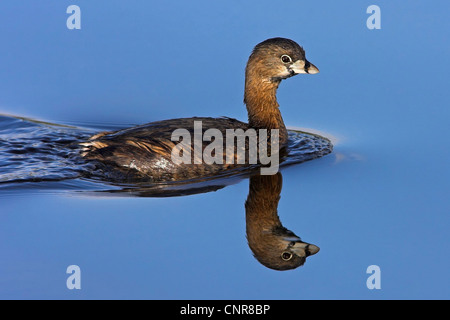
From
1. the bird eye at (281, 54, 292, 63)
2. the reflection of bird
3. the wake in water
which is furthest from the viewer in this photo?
the bird eye at (281, 54, 292, 63)

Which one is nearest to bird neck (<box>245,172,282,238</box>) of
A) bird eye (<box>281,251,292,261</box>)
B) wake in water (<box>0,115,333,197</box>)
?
wake in water (<box>0,115,333,197</box>)

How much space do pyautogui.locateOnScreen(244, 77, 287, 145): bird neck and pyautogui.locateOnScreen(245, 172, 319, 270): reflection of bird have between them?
114 centimetres

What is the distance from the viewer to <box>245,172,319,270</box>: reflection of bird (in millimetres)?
8969

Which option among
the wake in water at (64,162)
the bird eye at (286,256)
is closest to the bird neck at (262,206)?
the wake in water at (64,162)

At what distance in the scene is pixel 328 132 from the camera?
39.6 feet

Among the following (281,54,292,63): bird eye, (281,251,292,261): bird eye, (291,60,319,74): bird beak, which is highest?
(281,54,292,63): bird eye

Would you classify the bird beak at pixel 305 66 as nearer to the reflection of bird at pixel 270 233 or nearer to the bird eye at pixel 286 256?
the reflection of bird at pixel 270 233

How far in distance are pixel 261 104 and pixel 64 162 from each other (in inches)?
111

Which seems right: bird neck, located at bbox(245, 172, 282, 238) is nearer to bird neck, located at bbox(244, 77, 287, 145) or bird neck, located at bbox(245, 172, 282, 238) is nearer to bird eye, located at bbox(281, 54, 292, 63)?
bird neck, located at bbox(244, 77, 287, 145)

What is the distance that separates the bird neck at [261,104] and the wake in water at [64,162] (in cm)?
41

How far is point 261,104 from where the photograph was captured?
11.7 m

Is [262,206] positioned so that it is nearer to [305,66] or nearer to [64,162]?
[305,66]

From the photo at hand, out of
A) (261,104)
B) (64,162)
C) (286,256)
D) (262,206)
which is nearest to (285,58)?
(261,104)

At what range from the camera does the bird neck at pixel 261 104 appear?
11680 millimetres
